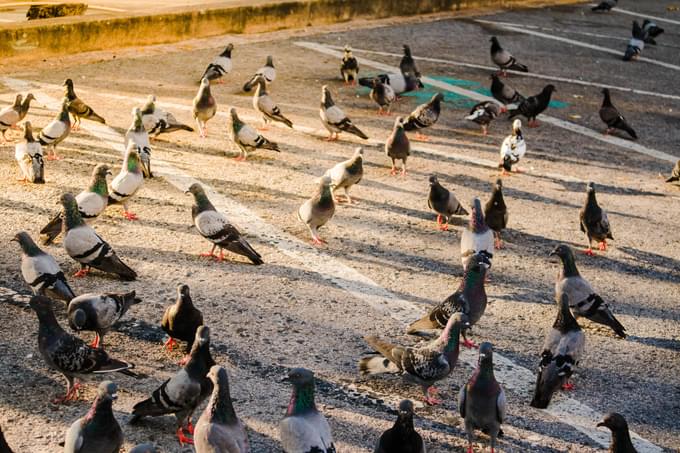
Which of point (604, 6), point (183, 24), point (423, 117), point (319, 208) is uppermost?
point (604, 6)

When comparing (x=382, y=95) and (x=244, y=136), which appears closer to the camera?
(x=244, y=136)

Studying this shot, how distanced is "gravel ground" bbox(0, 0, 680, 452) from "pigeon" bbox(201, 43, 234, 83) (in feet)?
0.75

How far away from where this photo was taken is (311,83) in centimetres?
1591

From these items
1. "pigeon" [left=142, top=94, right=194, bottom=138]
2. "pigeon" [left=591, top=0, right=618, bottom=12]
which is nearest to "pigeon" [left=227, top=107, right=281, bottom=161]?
"pigeon" [left=142, top=94, right=194, bottom=138]

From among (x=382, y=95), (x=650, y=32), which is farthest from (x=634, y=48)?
(x=382, y=95)

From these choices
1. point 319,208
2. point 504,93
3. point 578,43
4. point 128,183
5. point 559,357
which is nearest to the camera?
point 559,357

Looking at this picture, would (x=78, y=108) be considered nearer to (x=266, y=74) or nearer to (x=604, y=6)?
(x=266, y=74)

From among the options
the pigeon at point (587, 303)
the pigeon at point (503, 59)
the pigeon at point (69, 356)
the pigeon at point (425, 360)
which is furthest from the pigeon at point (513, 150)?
the pigeon at point (69, 356)

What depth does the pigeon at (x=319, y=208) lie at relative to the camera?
1003 cm

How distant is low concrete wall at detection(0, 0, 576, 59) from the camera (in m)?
15.8

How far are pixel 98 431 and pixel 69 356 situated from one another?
109cm

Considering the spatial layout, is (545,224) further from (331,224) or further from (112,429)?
(112,429)

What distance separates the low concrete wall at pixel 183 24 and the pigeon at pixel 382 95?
451 cm

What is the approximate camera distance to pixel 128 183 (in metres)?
10.2
